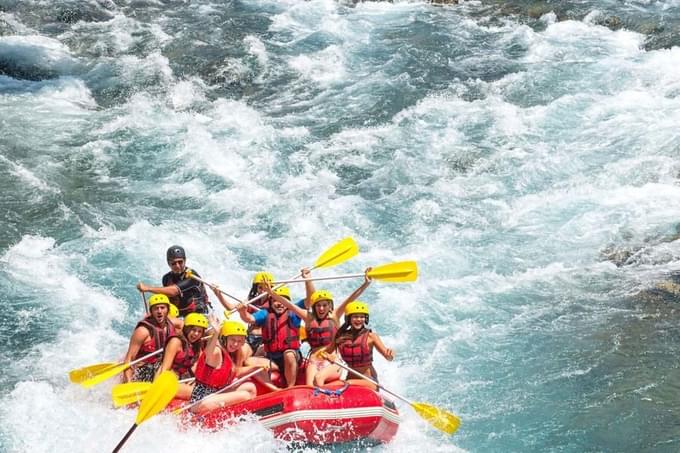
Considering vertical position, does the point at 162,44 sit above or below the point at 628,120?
below

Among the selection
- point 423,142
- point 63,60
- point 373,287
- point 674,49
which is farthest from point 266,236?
point 674,49

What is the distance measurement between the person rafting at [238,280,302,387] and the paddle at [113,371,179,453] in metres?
1.32

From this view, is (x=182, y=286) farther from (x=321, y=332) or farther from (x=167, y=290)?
(x=321, y=332)

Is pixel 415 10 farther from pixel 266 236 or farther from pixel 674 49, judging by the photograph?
pixel 266 236

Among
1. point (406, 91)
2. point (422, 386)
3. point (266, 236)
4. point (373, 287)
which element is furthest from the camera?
point (406, 91)

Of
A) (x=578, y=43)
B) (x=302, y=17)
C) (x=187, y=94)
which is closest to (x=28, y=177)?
(x=187, y=94)

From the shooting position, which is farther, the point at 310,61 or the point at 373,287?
the point at 310,61

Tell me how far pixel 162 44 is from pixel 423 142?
667cm

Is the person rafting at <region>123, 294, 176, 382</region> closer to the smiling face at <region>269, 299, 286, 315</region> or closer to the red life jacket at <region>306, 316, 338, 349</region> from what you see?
the smiling face at <region>269, 299, 286, 315</region>

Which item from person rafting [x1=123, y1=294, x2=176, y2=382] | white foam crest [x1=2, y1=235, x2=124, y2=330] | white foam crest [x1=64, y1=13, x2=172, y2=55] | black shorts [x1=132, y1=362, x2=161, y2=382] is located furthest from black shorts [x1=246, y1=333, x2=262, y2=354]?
white foam crest [x1=64, y1=13, x2=172, y2=55]

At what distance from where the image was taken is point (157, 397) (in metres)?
6.64

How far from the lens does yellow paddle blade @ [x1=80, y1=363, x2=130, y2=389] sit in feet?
25.2

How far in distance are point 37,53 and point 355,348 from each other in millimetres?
11882

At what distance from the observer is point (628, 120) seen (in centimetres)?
1401
